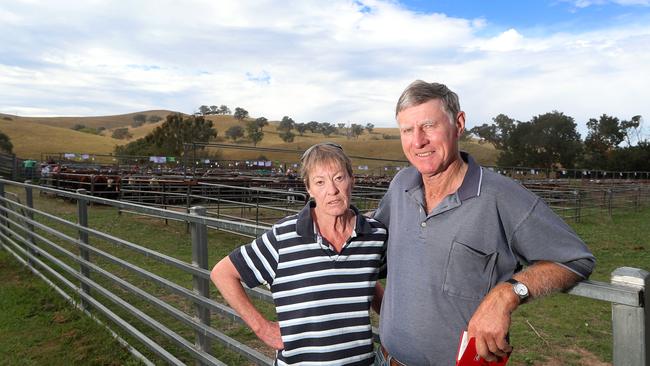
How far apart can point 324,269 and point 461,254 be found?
0.53 metres

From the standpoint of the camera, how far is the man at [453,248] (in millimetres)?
1311

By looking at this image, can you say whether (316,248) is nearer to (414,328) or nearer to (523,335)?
(414,328)

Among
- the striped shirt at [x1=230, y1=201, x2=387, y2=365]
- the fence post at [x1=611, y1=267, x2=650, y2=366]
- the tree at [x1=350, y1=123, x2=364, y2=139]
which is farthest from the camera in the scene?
the tree at [x1=350, y1=123, x2=364, y2=139]


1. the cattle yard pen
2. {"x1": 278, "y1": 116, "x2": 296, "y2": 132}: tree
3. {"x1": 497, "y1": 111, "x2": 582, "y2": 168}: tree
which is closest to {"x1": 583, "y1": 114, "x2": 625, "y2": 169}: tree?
{"x1": 497, "y1": 111, "x2": 582, "y2": 168}: tree

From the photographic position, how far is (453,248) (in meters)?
1.45

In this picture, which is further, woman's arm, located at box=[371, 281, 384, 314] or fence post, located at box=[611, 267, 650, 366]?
woman's arm, located at box=[371, 281, 384, 314]

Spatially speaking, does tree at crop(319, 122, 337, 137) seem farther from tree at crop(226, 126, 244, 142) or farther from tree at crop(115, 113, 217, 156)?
tree at crop(115, 113, 217, 156)

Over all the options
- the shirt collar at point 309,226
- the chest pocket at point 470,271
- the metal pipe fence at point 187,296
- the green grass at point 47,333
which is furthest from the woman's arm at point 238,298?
the green grass at point 47,333

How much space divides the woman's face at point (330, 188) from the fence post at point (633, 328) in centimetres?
93

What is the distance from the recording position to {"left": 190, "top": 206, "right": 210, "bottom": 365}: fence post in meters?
2.79

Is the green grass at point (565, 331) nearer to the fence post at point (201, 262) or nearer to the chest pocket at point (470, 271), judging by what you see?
the fence post at point (201, 262)

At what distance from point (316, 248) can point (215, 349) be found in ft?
9.62

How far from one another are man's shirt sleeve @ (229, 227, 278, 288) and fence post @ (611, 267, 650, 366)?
1116 millimetres

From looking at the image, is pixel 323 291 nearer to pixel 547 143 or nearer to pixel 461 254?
pixel 461 254
